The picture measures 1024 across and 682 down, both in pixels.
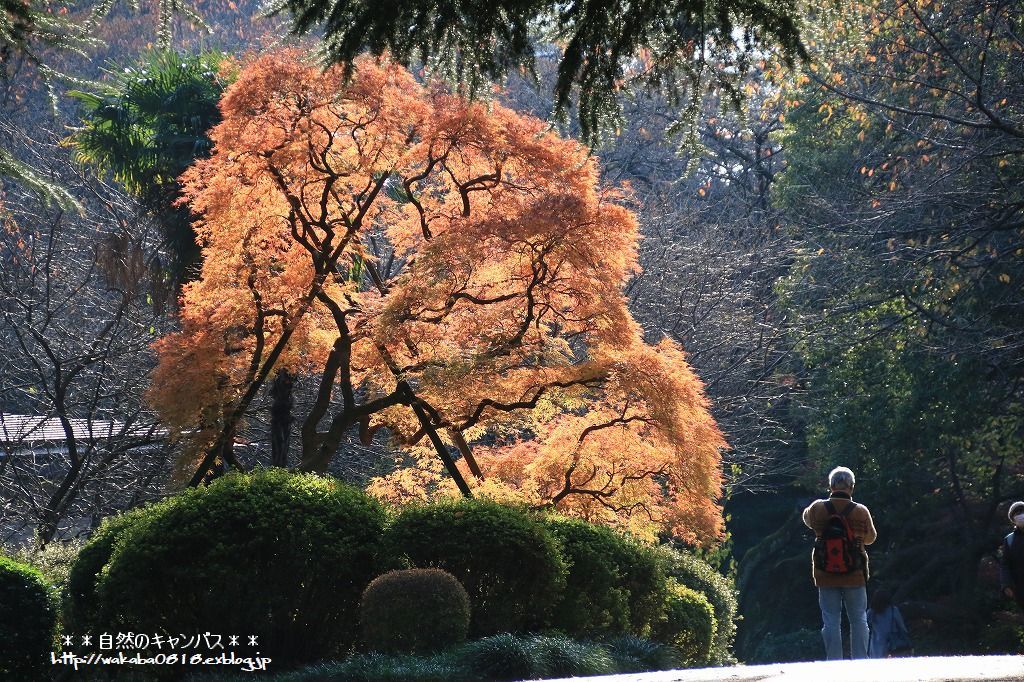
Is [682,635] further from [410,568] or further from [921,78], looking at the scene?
[921,78]

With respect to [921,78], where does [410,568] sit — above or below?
below

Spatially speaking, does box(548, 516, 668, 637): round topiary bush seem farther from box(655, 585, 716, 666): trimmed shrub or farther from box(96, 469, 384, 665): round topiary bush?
box(96, 469, 384, 665): round topiary bush

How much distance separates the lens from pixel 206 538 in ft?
26.4

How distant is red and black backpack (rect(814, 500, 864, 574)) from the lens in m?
7.61

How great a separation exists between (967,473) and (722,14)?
1509cm

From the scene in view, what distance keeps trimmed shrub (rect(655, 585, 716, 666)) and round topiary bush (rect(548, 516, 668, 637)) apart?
2.20 ft

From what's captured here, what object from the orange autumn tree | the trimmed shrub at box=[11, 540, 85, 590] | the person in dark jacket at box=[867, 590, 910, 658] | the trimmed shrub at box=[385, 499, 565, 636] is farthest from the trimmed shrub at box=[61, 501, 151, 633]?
the person in dark jacket at box=[867, 590, 910, 658]

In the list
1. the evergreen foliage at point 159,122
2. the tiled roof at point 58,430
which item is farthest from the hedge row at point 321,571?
the evergreen foliage at point 159,122

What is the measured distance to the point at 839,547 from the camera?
7.61 metres

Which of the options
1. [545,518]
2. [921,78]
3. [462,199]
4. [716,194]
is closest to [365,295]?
[462,199]

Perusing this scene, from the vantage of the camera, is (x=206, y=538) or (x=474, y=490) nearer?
(x=206, y=538)

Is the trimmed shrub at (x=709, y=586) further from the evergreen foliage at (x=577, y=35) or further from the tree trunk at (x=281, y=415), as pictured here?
the evergreen foliage at (x=577, y=35)

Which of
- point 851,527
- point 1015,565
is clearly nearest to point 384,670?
point 851,527

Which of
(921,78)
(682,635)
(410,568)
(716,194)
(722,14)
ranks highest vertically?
(716,194)
